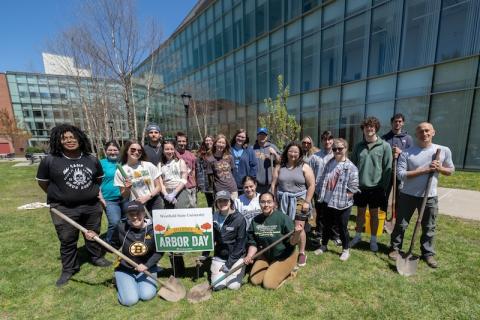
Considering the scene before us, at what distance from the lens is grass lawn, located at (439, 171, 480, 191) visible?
25.0ft

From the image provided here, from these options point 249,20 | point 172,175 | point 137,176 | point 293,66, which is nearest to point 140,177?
point 137,176

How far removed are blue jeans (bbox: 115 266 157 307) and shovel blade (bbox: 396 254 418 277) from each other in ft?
11.9

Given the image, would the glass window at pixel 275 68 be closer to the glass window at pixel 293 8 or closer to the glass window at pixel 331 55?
the glass window at pixel 293 8

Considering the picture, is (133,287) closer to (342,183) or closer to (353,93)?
(342,183)

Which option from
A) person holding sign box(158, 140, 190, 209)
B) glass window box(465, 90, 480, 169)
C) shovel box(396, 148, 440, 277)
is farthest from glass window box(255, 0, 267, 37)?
shovel box(396, 148, 440, 277)

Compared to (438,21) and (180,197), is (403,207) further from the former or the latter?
(438,21)

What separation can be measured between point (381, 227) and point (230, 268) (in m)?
3.13

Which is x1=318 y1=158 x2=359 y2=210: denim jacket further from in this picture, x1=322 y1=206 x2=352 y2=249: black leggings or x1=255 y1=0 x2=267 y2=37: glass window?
x1=255 y1=0 x2=267 y2=37: glass window

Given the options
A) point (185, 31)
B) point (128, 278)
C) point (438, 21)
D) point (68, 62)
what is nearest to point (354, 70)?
point (438, 21)

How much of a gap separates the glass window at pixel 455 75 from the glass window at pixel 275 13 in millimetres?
10300

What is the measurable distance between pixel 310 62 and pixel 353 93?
3640mm

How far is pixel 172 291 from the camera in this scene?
3135 mm

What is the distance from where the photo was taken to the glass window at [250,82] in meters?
18.7

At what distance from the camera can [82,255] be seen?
4336 mm
